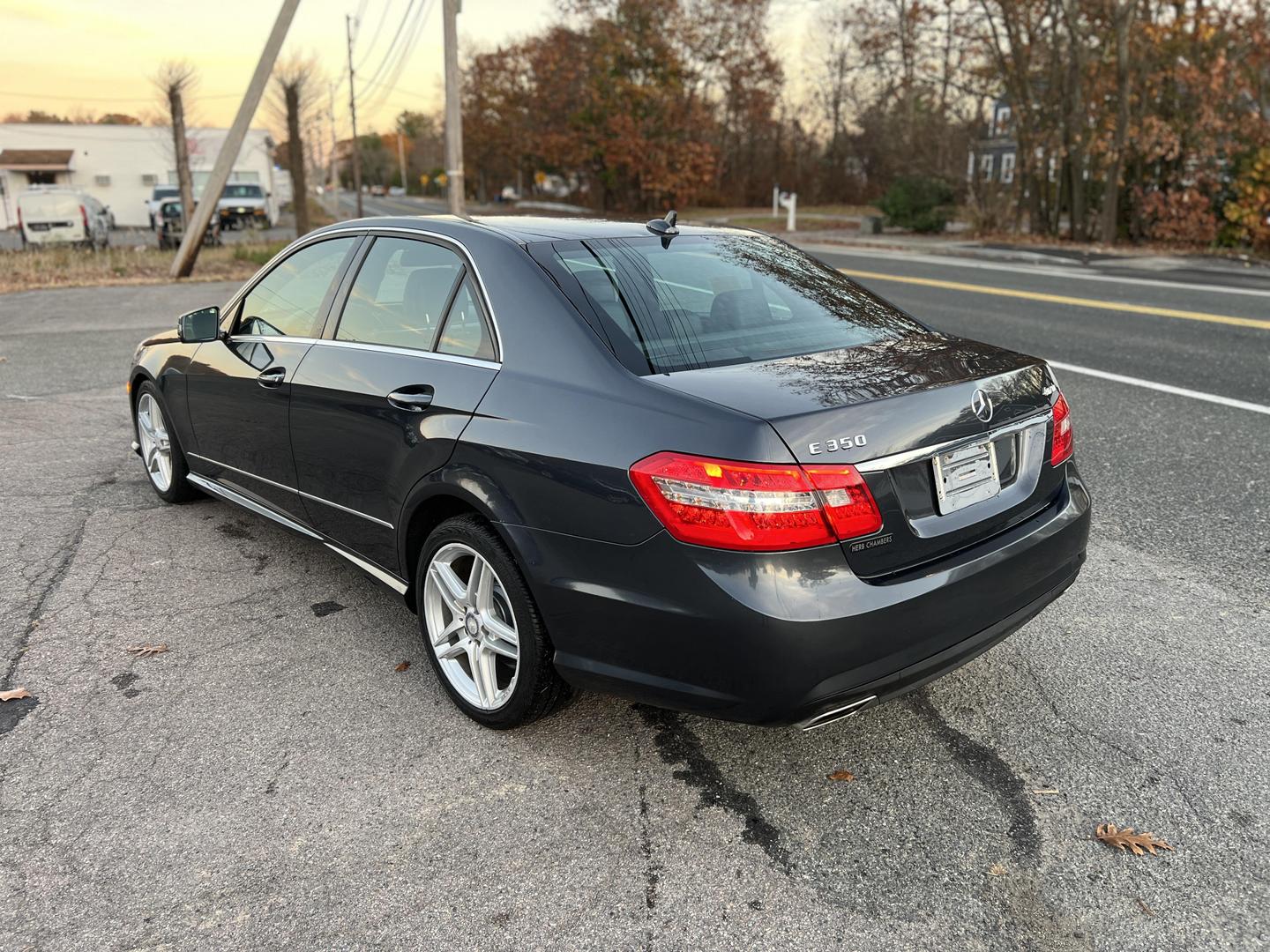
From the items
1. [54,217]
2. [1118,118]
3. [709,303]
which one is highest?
[1118,118]

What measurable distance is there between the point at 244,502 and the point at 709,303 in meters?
2.44

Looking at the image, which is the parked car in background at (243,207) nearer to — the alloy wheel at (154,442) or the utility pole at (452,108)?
the utility pole at (452,108)

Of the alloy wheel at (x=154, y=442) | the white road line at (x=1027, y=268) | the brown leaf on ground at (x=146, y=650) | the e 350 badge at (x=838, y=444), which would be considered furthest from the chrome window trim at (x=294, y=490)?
the white road line at (x=1027, y=268)

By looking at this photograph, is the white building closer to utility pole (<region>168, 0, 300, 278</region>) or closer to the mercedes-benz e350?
utility pole (<region>168, 0, 300, 278</region>)

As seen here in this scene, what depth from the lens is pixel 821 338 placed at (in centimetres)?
322

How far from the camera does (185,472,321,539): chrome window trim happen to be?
4082mm

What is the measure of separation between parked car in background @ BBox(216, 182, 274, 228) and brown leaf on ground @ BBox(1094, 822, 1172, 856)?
35.1 meters

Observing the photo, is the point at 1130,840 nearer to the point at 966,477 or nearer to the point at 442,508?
the point at 966,477

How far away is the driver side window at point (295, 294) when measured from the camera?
398 centimetres

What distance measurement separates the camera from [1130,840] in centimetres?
257

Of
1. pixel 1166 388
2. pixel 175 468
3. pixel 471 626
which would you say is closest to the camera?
pixel 471 626

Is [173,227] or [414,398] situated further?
[173,227]

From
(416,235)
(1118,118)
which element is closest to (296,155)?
(1118,118)

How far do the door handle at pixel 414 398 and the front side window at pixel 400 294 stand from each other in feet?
0.60
